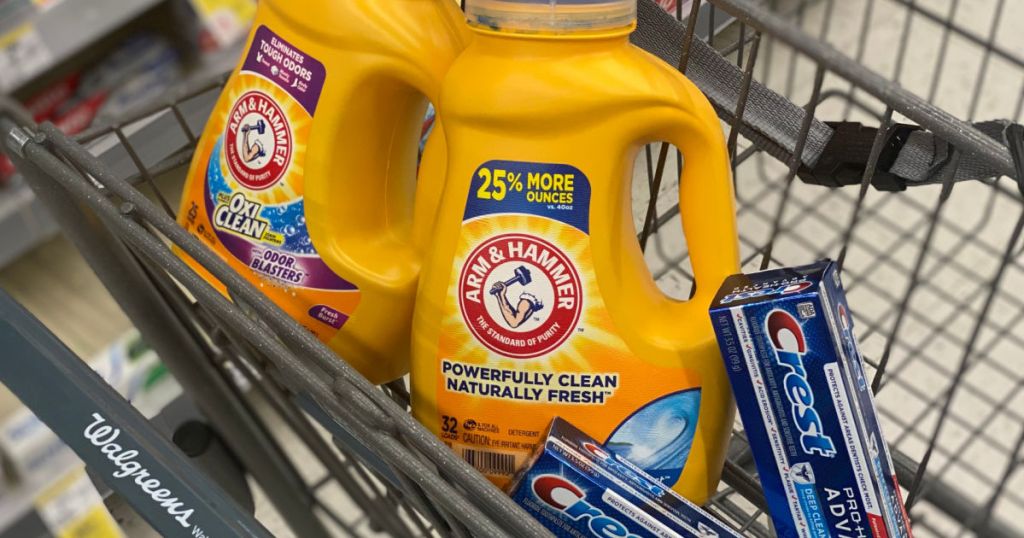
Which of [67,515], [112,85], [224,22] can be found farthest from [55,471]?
[224,22]

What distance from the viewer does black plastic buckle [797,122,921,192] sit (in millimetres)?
616

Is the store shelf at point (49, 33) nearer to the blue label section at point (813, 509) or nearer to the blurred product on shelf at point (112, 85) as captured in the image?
the blurred product on shelf at point (112, 85)

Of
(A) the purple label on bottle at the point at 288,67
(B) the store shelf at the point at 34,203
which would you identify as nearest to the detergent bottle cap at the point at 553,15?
(A) the purple label on bottle at the point at 288,67

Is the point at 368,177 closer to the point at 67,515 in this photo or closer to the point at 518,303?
the point at 518,303

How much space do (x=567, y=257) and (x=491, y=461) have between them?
14 centimetres

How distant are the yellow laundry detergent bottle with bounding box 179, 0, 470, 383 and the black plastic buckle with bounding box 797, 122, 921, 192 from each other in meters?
0.22

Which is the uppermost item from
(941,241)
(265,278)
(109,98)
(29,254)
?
(941,241)

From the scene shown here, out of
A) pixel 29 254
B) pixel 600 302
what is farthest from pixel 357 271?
pixel 29 254

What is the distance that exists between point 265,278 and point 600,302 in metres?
0.22

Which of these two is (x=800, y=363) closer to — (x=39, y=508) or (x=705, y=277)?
(x=705, y=277)

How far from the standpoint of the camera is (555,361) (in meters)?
0.61

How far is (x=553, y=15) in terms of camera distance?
0.55 m

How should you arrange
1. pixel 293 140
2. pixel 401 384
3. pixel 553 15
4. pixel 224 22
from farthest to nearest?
pixel 224 22
pixel 401 384
pixel 293 140
pixel 553 15

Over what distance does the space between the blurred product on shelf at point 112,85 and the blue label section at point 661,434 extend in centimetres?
119
